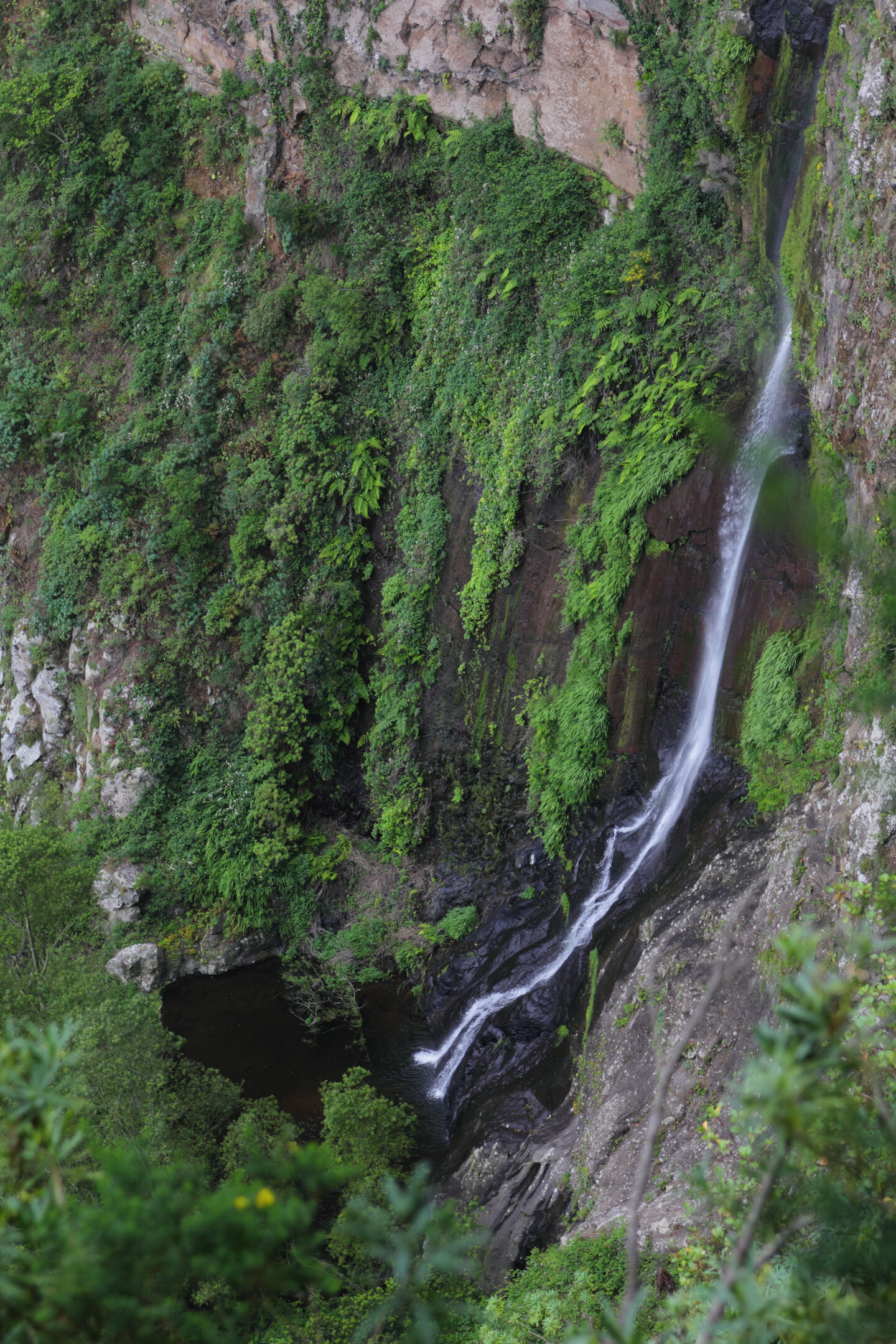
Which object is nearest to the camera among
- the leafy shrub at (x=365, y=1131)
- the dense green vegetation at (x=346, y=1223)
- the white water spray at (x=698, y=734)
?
the dense green vegetation at (x=346, y=1223)

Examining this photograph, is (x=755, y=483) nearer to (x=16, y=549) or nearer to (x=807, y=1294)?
(x=807, y=1294)

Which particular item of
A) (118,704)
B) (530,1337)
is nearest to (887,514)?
(530,1337)

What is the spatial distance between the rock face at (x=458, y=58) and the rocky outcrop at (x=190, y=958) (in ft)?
41.5

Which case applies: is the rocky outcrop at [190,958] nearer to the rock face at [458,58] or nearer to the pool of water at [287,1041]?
the pool of water at [287,1041]

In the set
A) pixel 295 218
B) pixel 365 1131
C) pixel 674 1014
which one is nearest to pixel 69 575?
pixel 295 218

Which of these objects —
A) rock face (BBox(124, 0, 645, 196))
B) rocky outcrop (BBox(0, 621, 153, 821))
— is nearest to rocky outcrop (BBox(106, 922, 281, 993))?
rocky outcrop (BBox(0, 621, 153, 821))

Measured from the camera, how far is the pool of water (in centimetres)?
1259

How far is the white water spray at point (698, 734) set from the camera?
10.9 m

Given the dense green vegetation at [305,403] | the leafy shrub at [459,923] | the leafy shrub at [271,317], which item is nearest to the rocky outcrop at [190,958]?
the dense green vegetation at [305,403]

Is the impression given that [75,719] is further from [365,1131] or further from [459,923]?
[365,1131]

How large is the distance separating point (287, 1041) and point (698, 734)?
7.52m

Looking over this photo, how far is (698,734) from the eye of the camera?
11.5 meters

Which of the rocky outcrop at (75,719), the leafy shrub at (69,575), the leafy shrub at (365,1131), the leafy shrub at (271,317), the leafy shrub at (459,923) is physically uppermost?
the leafy shrub at (271,317)

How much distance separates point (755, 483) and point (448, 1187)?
28.0 ft
